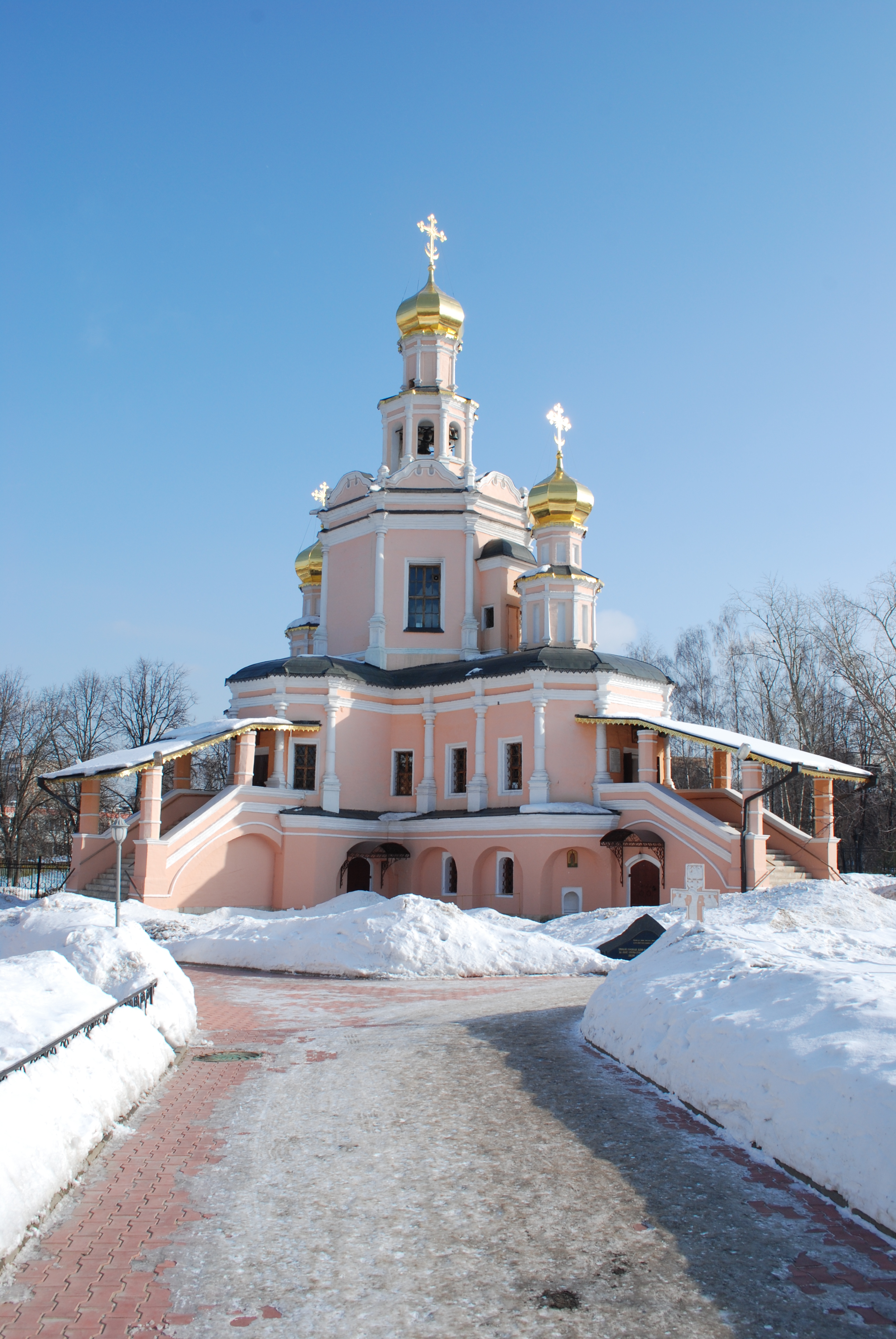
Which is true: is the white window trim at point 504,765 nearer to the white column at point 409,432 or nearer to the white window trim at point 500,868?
the white window trim at point 500,868

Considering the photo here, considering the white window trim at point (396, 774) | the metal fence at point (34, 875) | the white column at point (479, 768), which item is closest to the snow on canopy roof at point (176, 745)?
the white window trim at point (396, 774)

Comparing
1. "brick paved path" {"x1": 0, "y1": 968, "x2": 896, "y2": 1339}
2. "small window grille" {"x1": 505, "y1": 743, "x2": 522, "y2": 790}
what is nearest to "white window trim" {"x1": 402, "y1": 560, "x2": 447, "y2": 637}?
"small window grille" {"x1": 505, "y1": 743, "x2": 522, "y2": 790}

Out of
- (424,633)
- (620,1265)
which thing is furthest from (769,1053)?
(424,633)

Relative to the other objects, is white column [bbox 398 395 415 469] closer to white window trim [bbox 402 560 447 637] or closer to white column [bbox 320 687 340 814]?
white window trim [bbox 402 560 447 637]

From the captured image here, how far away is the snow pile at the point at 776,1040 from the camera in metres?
5.27

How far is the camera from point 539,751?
25984mm

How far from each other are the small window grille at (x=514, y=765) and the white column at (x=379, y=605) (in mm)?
4812

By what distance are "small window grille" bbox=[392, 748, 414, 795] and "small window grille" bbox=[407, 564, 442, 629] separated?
388cm

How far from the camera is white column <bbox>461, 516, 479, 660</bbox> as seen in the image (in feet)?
98.8

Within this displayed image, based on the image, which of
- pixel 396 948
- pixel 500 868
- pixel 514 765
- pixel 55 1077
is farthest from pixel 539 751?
pixel 55 1077

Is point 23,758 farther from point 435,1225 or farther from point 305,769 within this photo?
point 435,1225

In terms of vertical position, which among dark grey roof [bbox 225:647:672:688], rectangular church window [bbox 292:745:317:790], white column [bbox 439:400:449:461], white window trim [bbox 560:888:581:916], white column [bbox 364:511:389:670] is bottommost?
white window trim [bbox 560:888:581:916]

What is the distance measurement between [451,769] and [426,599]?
17.5 ft

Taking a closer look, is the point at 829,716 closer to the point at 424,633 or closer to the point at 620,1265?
the point at 424,633
